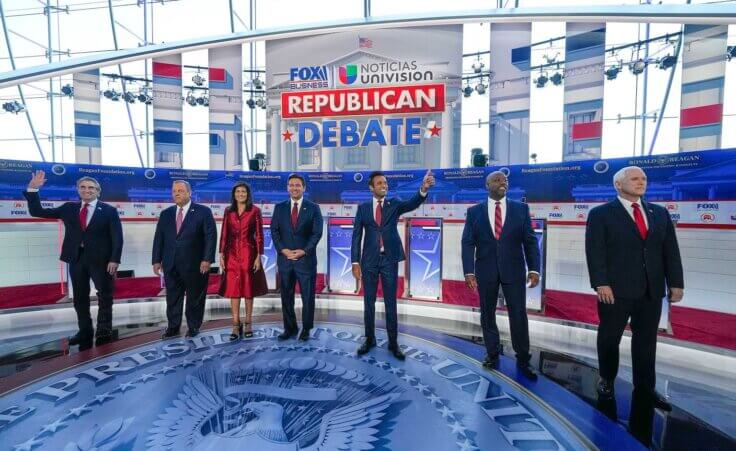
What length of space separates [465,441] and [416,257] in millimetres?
3246

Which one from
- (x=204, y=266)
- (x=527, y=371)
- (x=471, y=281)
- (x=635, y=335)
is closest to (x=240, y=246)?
(x=204, y=266)

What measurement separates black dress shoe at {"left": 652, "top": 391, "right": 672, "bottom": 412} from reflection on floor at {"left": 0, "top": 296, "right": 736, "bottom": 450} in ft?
0.20

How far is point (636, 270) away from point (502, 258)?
86cm

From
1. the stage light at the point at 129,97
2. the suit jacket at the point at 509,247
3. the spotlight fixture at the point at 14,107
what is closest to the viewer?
the suit jacket at the point at 509,247

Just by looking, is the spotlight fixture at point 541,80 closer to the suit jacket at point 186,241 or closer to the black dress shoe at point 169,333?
the suit jacket at point 186,241

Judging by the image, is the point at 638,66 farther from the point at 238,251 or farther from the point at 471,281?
the point at 238,251

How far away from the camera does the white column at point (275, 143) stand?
6.05 m

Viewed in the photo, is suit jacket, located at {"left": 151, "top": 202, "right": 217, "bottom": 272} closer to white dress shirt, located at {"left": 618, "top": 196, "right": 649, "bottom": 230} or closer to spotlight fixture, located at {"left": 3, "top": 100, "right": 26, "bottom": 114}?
white dress shirt, located at {"left": 618, "top": 196, "right": 649, "bottom": 230}

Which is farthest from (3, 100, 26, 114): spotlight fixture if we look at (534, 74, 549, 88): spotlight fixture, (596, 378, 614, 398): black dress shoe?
(596, 378, 614, 398): black dress shoe

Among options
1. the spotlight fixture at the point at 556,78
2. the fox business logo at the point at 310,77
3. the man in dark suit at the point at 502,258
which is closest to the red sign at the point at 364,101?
the fox business logo at the point at 310,77

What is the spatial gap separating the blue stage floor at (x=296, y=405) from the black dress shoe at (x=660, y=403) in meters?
0.51

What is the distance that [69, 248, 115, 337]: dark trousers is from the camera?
3.46m

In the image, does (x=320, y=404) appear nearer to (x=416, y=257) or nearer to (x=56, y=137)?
(x=416, y=257)

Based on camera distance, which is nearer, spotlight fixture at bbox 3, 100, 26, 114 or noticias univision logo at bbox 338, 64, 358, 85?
noticias univision logo at bbox 338, 64, 358, 85
